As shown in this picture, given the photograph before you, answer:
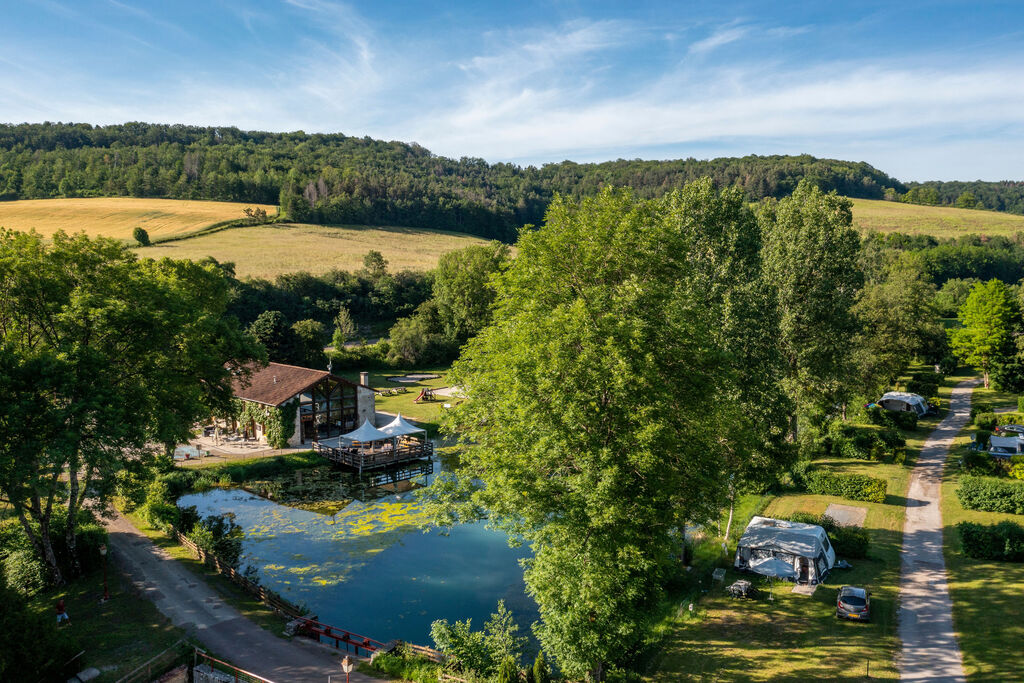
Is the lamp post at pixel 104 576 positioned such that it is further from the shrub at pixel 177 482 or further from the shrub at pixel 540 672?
the shrub at pixel 540 672

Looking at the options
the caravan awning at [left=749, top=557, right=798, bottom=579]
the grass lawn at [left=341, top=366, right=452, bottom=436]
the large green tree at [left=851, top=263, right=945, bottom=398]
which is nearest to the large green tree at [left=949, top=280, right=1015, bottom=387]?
the large green tree at [left=851, top=263, right=945, bottom=398]

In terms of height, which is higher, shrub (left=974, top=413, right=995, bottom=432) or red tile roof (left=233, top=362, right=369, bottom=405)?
red tile roof (left=233, top=362, right=369, bottom=405)

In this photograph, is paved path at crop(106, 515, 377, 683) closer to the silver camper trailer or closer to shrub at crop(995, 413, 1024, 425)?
the silver camper trailer

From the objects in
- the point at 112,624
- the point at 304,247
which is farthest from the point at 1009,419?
the point at 304,247

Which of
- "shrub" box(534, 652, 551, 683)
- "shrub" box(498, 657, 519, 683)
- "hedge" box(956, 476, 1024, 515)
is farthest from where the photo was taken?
"hedge" box(956, 476, 1024, 515)

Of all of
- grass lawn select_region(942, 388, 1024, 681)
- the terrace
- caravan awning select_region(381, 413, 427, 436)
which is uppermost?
grass lawn select_region(942, 388, 1024, 681)

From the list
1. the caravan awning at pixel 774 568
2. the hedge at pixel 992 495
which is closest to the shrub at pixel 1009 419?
the hedge at pixel 992 495

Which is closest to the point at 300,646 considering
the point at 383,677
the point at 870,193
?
the point at 383,677

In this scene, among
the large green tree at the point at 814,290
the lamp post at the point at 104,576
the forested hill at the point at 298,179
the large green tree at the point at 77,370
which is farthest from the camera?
the forested hill at the point at 298,179

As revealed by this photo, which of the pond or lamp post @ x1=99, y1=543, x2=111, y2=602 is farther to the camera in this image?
the pond
